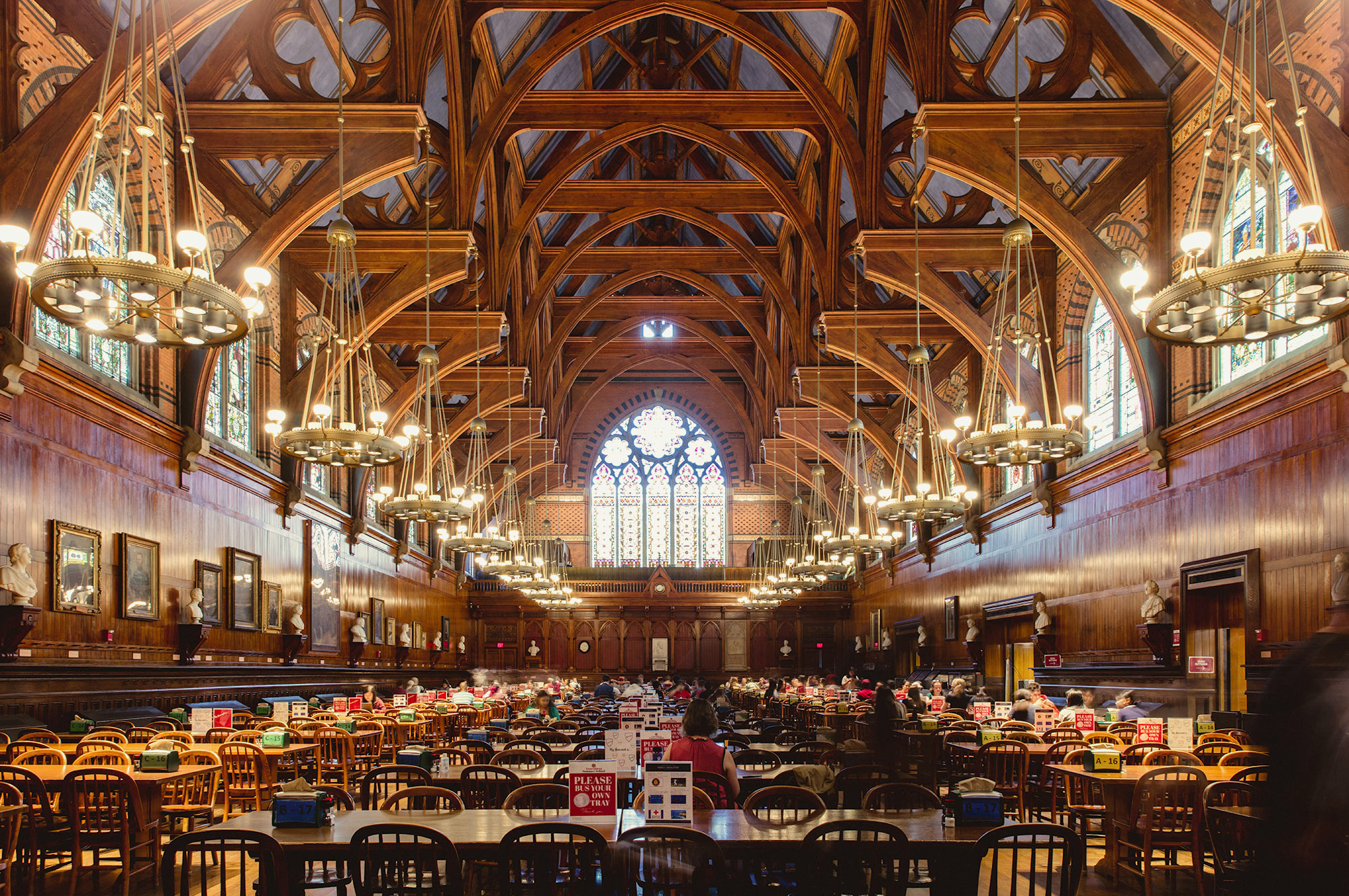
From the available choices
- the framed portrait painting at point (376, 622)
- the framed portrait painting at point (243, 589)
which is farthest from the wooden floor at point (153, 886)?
the framed portrait painting at point (376, 622)

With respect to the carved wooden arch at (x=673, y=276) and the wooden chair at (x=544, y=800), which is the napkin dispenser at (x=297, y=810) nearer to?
the wooden chair at (x=544, y=800)

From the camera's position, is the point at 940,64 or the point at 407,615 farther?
the point at 407,615

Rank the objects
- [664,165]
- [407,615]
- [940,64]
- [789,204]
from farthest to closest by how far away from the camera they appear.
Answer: [407,615]
[664,165]
[789,204]
[940,64]

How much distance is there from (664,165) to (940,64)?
13385 millimetres

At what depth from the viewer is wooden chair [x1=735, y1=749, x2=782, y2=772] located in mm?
8102

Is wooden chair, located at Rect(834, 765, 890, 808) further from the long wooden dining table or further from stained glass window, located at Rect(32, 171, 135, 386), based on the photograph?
stained glass window, located at Rect(32, 171, 135, 386)

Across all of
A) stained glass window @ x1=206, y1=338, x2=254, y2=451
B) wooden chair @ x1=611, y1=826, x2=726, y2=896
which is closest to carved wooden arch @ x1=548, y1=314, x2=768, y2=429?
stained glass window @ x1=206, y1=338, x2=254, y2=451

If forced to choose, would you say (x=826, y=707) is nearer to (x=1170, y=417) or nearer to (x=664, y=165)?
(x=1170, y=417)

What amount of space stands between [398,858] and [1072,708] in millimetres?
9947

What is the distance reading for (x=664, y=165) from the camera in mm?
26016

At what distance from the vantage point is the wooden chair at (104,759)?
291 inches

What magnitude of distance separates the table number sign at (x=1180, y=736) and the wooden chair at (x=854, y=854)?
14.8 ft

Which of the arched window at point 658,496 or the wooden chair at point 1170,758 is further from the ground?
the arched window at point 658,496

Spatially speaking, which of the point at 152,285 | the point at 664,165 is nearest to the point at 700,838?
the point at 152,285
